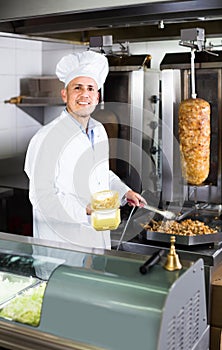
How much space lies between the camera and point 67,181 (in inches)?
72.4

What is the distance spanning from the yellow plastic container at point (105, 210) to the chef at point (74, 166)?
0.93 feet

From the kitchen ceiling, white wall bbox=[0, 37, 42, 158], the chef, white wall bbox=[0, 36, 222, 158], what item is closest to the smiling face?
the chef

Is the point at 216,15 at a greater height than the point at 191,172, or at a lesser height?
greater

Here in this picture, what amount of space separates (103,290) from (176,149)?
127 cm

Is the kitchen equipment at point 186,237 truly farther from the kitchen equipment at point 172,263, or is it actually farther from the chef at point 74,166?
the kitchen equipment at point 172,263

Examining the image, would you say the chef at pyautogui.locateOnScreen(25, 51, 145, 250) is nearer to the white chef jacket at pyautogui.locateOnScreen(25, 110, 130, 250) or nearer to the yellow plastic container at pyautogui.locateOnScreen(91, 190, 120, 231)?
the white chef jacket at pyautogui.locateOnScreen(25, 110, 130, 250)

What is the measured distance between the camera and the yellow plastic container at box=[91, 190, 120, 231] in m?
1.35

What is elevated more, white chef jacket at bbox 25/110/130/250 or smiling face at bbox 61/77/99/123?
smiling face at bbox 61/77/99/123

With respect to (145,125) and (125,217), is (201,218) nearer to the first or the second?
(125,217)

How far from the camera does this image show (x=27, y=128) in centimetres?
300

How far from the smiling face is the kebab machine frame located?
0.92 m

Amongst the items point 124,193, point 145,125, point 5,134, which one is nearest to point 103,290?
point 124,193

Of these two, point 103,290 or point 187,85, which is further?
point 187,85

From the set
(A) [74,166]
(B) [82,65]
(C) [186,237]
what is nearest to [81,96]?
(B) [82,65]
